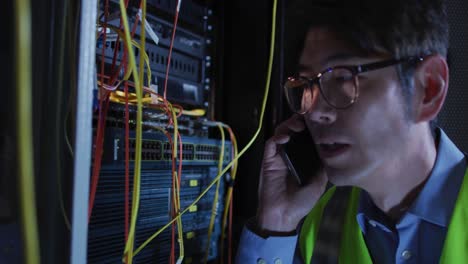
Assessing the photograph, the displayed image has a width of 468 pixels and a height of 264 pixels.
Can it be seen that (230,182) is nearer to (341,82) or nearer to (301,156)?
(301,156)

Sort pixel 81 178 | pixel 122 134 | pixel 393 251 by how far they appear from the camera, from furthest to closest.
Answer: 1. pixel 393 251
2. pixel 122 134
3. pixel 81 178

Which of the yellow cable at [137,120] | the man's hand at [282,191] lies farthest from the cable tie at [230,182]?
the yellow cable at [137,120]

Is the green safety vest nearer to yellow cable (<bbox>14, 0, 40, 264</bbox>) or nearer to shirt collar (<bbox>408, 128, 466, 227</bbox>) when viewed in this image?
shirt collar (<bbox>408, 128, 466, 227</bbox>)

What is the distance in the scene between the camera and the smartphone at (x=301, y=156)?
116 cm

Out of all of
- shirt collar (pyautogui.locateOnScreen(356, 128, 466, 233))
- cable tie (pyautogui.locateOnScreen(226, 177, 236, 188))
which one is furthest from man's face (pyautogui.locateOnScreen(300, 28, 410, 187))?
cable tie (pyautogui.locateOnScreen(226, 177, 236, 188))

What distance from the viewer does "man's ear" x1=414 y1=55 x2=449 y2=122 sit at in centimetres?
95

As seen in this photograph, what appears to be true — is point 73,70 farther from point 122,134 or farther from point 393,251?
point 393,251

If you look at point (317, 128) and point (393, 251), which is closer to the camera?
point (317, 128)

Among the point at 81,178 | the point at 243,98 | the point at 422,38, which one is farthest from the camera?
the point at 243,98

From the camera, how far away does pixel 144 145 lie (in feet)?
3.01

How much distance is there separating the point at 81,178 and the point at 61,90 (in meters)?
0.11

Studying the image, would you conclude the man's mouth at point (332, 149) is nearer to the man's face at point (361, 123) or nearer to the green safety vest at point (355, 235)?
the man's face at point (361, 123)

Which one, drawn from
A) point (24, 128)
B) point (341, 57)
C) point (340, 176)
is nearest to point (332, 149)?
point (340, 176)

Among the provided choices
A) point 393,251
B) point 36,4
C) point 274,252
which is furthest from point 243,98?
point 36,4
